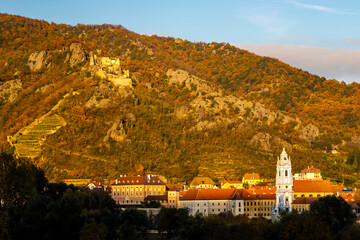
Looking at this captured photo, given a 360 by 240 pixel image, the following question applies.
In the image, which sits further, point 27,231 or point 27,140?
point 27,140

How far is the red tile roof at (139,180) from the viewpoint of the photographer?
130 meters

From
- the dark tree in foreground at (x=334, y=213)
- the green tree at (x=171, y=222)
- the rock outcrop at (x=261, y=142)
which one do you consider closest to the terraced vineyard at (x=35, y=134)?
the rock outcrop at (x=261, y=142)

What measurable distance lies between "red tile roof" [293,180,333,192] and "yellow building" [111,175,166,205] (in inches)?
898

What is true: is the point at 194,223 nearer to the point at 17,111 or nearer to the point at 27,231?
the point at 27,231

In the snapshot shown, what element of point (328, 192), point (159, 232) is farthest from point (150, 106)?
point (159, 232)

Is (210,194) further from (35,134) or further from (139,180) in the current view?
(35,134)

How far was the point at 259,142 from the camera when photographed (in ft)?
535

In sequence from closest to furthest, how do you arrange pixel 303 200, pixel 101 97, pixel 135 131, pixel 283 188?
pixel 303 200
pixel 283 188
pixel 135 131
pixel 101 97

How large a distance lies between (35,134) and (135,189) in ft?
124

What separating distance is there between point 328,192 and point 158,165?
3883 cm

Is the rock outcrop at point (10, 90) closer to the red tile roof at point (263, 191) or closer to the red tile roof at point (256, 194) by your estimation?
the red tile roof at point (263, 191)

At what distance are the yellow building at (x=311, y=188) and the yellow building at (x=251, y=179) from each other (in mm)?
14956

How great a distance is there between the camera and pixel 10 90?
19400cm

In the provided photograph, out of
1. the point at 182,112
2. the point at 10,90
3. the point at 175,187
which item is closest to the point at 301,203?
the point at 175,187
